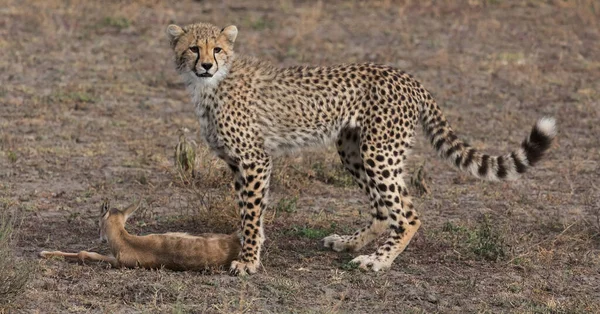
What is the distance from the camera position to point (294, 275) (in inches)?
256

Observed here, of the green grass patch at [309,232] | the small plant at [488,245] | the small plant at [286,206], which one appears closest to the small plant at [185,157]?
the small plant at [286,206]

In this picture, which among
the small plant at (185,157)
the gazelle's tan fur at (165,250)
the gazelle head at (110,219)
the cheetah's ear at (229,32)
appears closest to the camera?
the gazelle's tan fur at (165,250)

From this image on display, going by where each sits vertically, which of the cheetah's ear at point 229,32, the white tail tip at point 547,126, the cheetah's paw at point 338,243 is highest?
the cheetah's ear at point 229,32

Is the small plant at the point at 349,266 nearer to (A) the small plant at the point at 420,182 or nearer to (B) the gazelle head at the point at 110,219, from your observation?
(B) the gazelle head at the point at 110,219

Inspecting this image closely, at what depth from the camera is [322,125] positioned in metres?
6.90

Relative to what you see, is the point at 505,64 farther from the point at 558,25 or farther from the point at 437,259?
the point at 437,259

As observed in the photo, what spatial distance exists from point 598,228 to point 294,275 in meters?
2.36

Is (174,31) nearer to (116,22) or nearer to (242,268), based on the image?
(242,268)

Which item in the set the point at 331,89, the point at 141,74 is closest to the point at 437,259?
the point at 331,89

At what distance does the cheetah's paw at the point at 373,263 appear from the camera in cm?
666

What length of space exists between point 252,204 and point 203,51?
98 cm

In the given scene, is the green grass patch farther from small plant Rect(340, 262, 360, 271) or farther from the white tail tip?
the white tail tip

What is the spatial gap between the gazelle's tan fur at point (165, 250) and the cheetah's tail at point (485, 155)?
156cm

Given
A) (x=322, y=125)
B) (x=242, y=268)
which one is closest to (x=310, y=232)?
(x=322, y=125)
